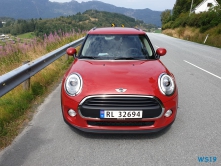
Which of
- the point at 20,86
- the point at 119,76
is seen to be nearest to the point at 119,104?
the point at 119,76

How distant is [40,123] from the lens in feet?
11.2

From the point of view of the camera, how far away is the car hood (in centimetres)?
281

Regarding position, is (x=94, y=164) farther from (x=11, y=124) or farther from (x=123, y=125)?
(x=11, y=124)

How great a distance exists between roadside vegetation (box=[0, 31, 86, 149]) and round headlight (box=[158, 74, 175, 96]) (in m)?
2.23

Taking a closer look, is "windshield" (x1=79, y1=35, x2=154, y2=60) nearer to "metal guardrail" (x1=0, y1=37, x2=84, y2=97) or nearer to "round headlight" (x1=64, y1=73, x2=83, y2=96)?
"round headlight" (x1=64, y1=73, x2=83, y2=96)

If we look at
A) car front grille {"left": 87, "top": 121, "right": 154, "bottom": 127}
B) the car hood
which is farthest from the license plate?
the car hood

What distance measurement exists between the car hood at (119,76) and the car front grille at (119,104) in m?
0.08

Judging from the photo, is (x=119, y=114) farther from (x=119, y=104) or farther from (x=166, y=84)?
(x=166, y=84)

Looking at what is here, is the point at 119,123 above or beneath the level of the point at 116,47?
beneath

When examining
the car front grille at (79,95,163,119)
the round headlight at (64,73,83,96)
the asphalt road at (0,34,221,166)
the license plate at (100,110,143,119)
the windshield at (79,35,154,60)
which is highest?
the windshield at (79,35,154,60)

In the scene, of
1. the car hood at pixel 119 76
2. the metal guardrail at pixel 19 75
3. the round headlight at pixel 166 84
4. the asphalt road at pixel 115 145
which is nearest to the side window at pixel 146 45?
the car hood at pixel 119 76

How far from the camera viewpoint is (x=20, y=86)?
483cm

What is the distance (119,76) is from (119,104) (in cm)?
49

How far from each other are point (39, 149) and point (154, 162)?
1.46 metres
